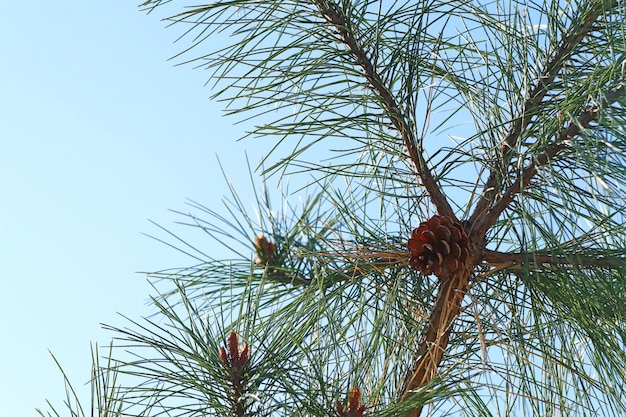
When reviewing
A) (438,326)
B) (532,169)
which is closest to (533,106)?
(532,169)

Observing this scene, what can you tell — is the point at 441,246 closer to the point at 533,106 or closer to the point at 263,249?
the point at 533,106

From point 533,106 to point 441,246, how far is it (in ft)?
0.54

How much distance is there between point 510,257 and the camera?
0.83m

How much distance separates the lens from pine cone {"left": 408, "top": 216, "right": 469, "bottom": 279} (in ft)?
2.65

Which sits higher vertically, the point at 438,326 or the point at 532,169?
the point at 532,169

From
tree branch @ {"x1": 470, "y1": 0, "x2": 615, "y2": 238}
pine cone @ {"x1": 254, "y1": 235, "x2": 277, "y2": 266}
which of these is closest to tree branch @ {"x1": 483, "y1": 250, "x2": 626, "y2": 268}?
tree branch @ {"x1": 470, "y1": 0, "x2": 615, "y2": 238}

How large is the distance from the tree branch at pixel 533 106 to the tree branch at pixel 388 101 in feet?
0.10

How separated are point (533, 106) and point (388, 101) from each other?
0.43ft

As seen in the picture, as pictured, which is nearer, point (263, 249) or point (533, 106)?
point (533, 106)

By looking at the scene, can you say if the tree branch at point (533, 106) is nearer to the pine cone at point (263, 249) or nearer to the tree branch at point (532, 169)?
the tree branch at point (532, 169)

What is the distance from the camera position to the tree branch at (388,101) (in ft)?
2.83

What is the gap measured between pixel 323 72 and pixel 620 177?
29cm

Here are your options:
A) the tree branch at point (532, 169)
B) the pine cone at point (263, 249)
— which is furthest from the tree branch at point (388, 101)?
the pine cone at point (263, 249)

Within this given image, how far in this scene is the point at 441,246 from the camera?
2.65ft
